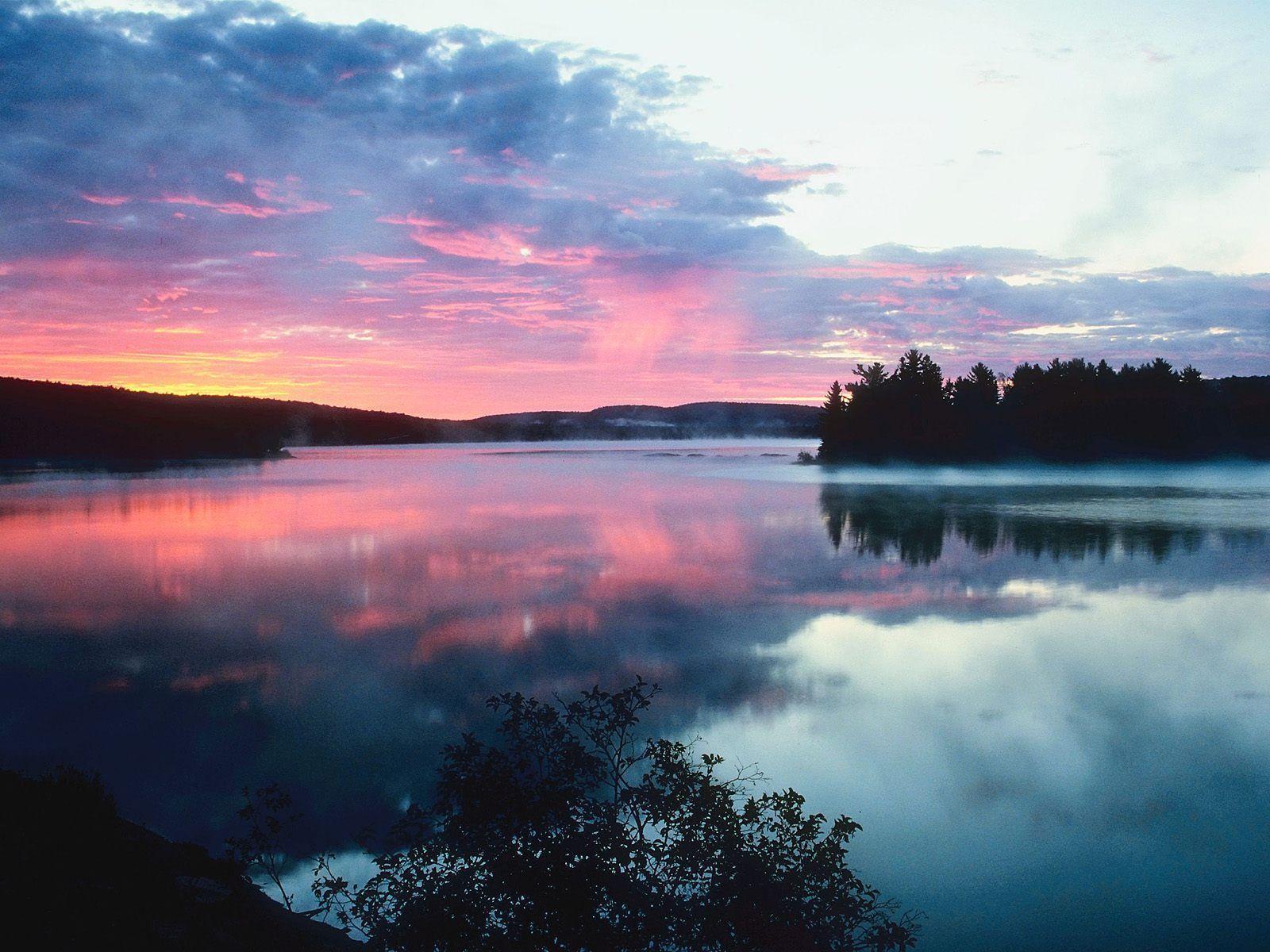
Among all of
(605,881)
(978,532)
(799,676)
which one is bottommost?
(799,676)

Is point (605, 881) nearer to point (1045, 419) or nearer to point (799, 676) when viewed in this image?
point (799, 676)

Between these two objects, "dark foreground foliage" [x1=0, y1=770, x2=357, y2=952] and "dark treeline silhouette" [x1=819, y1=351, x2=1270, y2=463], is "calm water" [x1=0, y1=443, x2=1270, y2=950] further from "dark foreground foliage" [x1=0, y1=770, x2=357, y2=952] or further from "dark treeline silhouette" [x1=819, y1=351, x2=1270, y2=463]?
"dark treeline silhouette" [x1=819, y1=351, x2=1270, y2=463]

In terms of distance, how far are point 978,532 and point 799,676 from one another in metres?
18.1

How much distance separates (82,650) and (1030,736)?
1337 centimetres

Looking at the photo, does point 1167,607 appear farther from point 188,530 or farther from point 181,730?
point 188,530

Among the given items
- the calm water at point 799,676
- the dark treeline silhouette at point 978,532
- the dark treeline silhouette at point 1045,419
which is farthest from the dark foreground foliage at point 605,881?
the dark treeline silhouette at point 1045,419

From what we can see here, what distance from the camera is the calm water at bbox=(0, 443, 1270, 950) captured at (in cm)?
701

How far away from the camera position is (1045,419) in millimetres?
75312

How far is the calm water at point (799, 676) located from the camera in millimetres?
7012

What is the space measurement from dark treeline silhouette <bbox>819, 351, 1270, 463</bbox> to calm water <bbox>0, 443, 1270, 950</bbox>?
5033 centimetres

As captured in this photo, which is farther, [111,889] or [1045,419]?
[1045,419]

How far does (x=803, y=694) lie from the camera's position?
1082 cm

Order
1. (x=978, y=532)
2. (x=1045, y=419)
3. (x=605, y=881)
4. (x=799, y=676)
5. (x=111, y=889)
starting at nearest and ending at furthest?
(x=605, y=881) < (x=111, y=889) < (x=799, y=676) < (x=978, y=532) < (x=1045, y=419)

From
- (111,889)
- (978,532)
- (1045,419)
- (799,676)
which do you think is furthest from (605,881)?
(1045,419)
